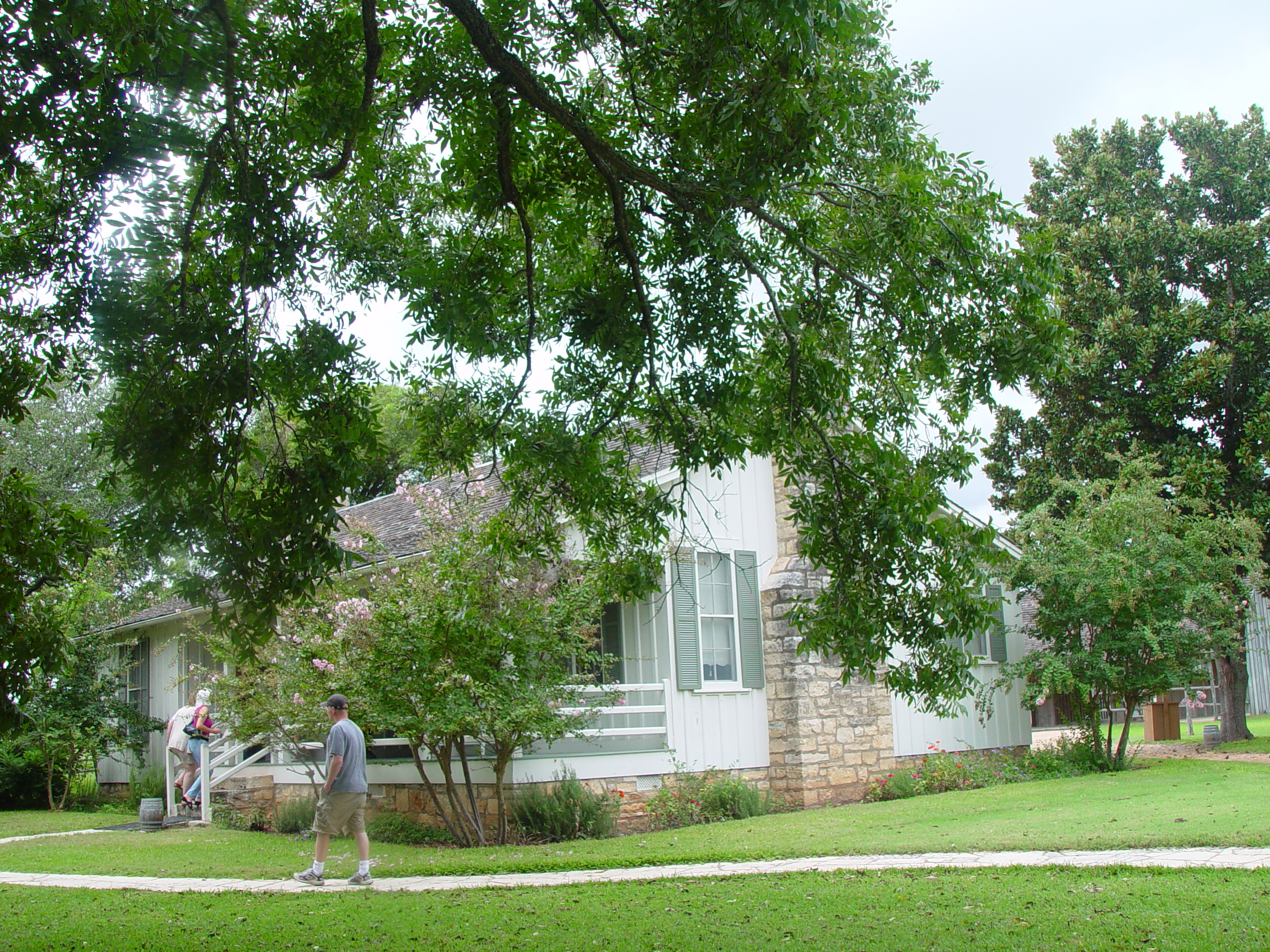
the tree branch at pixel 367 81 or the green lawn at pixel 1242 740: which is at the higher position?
the tree branch at pixel 367 81

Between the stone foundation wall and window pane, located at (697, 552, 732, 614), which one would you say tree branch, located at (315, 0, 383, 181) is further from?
window pane, located at (697, 552, 732, 614)

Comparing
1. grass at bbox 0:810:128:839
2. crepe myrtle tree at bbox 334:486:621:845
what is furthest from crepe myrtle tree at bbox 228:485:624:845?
grass at bbox 0:810:128:839

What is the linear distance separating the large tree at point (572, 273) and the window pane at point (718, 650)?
18.2ft

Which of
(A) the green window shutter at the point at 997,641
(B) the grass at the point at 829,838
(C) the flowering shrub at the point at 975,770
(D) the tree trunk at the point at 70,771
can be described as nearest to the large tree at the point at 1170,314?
(A) the green window shutter at the point at 997,641

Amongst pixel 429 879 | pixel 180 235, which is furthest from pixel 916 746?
pixel 180 235

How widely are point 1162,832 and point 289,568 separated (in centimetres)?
766

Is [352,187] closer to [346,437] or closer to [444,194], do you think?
[444,194]

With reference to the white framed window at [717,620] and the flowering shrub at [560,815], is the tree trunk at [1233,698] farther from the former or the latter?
the flowering shrub at [560,815]

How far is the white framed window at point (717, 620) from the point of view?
14.1 meters

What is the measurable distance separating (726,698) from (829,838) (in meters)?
3.55

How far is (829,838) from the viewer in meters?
10.6

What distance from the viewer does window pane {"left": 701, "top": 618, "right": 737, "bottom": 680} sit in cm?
1408

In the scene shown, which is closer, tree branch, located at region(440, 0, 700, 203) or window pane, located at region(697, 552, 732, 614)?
tree branch, located at region(440, 0, 700, 203)

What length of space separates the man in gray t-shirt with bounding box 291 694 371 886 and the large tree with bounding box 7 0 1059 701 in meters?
2.57
